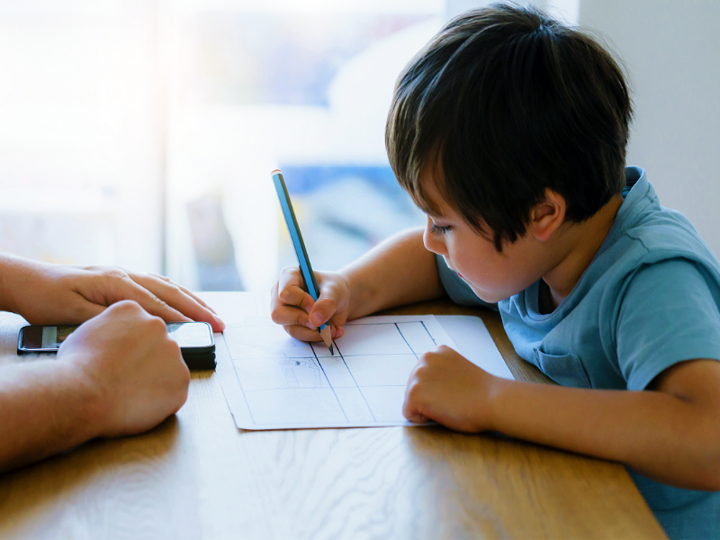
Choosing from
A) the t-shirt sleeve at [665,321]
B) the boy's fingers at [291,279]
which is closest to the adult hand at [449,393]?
the t-shirt sleeve at [665,321]

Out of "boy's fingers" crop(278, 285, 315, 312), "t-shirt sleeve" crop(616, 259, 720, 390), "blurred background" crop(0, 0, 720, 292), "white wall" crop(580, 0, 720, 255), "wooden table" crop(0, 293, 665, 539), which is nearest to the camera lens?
"wooden table" crop(0, 293, 665, 539)

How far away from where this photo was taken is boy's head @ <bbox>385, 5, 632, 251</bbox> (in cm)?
59

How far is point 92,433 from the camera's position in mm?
478

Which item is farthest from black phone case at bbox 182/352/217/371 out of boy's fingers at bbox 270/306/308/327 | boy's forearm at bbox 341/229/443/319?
boy's forearm at bbox 341/229/443/319

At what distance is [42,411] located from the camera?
0.46m

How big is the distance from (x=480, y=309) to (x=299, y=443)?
1.39 feet

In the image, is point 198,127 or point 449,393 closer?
point 449,393

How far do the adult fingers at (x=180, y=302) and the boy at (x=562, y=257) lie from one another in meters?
0.08

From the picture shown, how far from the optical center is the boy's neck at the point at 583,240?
672mm

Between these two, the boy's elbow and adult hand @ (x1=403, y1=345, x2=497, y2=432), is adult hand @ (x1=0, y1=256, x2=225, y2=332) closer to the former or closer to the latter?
adult hand @ (x1=403, y1=345, x2=497, y2=432)

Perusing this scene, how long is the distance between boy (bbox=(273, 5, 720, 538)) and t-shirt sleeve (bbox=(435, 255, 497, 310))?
0.36 feet

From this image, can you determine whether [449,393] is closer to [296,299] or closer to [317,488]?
[317,488]

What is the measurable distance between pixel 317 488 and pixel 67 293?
1.32 feet

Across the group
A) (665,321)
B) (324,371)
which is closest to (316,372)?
(324,371)
